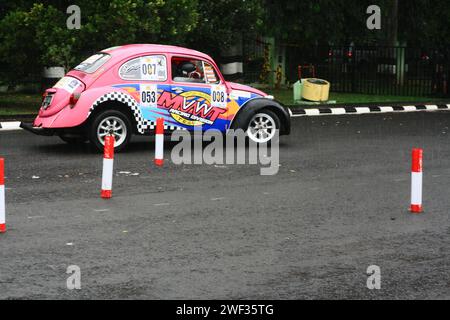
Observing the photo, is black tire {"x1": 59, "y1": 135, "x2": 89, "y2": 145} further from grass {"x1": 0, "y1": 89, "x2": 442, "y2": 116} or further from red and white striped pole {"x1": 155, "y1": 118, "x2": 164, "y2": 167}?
grass {"x1": 0, "y1": 89, "x2": 442, "y2": 116}

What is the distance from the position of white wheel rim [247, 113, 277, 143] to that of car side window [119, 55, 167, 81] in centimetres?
182

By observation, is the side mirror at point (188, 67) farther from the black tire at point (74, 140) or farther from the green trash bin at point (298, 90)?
the green trash bin at point (298, 90)

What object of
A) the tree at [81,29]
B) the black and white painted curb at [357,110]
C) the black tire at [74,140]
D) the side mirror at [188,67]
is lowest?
the black and white painted curb at [357,110]

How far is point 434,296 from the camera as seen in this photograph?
6.73 metres

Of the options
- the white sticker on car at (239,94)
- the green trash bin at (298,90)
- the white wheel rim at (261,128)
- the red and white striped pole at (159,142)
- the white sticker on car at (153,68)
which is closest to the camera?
the red and white striped pole at (159,142)

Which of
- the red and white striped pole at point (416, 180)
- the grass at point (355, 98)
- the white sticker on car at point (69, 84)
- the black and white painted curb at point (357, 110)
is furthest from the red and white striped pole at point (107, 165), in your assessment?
the grass at point (355, 98)

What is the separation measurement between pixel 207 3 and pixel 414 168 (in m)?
15.9

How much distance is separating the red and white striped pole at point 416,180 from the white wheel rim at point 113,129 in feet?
18.9

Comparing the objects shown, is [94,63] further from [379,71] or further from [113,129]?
[379,71]

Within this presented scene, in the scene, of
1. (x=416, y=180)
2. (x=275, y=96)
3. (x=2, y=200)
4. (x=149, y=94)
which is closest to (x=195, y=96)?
(x=149, y=94)

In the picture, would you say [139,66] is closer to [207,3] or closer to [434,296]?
[434,296]

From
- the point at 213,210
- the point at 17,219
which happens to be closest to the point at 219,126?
the point at 213,210

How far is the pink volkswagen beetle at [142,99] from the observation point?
46.4 feet

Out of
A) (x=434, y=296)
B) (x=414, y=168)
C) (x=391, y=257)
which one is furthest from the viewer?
(x=414, y=168)
